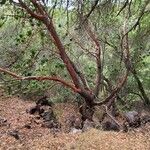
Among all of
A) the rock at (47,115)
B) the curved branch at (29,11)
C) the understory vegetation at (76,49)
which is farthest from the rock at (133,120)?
the curved branch at (29,11)

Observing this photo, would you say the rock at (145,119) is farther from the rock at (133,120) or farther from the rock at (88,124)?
the rock at (88,124)

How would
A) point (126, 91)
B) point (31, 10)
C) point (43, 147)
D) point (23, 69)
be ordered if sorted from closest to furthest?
point (43, 147) < point (31, 10) < point (23, 69) < point (126, 91)

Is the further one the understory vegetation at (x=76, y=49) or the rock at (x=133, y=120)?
the rock at (x=133, y=120)

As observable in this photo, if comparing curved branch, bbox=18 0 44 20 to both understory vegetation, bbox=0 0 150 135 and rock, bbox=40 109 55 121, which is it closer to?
understory vegetation, bbox=0 0 150 135

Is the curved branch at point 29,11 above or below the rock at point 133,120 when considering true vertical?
above

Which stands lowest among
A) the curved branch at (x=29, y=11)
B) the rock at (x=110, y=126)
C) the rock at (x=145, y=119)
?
the rock at (x=145, y=119)

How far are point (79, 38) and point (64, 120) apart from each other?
13.0ft

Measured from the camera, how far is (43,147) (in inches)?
419

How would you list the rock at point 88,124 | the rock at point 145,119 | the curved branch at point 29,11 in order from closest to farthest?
the curved branch at point 29,11, the rock at point 88,124, the rock at point 145,119

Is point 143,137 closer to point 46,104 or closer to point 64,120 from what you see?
point 64,120

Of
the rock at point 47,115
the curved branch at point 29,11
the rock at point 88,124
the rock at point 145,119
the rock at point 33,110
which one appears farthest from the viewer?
the rock at point 33,110

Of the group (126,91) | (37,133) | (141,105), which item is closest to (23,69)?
(37,133)

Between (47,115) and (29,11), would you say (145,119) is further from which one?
(29,11)

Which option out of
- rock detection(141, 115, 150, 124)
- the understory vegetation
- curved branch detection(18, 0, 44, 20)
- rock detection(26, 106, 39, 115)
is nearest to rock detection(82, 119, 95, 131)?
the understory vegetation
